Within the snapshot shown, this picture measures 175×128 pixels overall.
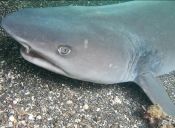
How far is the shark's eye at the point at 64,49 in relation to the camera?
2867mm

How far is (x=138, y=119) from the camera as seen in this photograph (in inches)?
134

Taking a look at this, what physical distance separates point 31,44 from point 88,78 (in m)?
0.78

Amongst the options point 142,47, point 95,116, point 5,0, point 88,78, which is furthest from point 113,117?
point 5,0

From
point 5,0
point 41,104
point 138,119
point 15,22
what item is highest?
point 15,22

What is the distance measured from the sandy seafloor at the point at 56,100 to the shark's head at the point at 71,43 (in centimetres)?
26

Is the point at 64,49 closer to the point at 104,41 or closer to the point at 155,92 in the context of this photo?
the point at 104,41

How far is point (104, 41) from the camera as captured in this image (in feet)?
10.7

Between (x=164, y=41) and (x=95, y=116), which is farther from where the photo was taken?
(x=164, y=41)

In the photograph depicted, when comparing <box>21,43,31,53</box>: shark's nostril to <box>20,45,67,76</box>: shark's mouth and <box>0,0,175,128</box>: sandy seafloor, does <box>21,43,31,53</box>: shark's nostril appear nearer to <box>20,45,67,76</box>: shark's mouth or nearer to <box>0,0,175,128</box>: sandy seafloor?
<box>20,45,67,76</box>: shark's mouth

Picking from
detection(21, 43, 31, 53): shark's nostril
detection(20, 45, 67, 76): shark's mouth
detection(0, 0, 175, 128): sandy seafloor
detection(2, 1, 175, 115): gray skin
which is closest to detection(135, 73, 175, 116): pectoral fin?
detection(2, 1, 175, 115): gray skin

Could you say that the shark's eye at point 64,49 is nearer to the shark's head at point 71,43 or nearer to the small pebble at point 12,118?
the shark's head at point 71,43

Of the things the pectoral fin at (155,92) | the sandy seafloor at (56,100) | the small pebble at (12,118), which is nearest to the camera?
the small pebble at (12,118)

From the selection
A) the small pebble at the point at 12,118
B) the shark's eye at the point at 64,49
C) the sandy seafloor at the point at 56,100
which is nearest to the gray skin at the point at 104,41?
the shark's eye at the point at 64,49

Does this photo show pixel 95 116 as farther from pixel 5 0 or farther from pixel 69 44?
pixel 5 0
